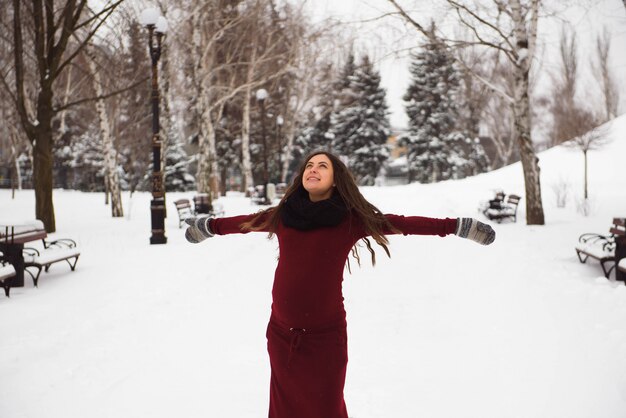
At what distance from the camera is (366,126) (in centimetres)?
4619

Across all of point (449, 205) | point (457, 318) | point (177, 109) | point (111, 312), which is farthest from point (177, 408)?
point (177, 109)

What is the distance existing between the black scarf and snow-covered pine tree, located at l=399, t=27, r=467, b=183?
43.8m

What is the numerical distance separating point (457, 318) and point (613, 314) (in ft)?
5.79

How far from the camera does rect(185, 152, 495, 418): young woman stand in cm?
238

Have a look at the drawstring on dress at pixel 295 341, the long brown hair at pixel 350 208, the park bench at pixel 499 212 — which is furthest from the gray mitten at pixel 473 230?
the park bench at pixel 499 212

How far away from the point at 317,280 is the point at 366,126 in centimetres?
4467

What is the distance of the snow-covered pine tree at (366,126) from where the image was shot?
151 ft

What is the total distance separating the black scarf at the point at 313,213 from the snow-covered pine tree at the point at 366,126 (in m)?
43.8

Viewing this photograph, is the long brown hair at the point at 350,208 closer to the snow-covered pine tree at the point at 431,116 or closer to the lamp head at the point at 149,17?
the lamp head at the point at 149,17

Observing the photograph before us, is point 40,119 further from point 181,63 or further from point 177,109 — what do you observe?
point 177,109

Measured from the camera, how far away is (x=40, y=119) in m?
13.3

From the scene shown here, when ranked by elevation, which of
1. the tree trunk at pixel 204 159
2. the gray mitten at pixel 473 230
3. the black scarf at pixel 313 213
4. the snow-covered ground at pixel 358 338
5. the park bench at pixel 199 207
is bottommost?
the snow-covered ground at pixel 358 338

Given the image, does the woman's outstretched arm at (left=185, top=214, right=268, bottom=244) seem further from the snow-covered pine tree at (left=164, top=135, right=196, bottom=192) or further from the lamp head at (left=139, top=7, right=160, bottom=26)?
the snow-covered pine tree at (left=164, top=135, right=196, bottom=192)

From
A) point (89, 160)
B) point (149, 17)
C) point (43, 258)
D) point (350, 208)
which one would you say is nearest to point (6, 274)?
point (43, 258)
